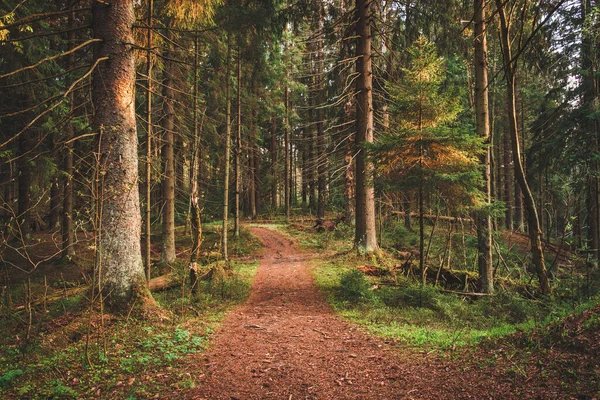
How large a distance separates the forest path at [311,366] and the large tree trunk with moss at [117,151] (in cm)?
197

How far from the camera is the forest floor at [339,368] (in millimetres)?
3539

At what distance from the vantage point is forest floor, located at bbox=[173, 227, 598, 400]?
354cm

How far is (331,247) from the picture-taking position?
15422mm

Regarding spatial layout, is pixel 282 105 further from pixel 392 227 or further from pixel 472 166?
pixel 472 166

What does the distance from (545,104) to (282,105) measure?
614 inches

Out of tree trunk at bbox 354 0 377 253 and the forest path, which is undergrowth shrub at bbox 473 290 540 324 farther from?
tree trunk at bbox 354 0 377 253

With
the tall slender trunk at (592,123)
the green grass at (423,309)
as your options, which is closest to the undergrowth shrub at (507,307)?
the green grass at (423,309)

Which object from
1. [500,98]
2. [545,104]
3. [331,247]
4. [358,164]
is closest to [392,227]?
[331,247]

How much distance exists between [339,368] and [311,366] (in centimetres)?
39

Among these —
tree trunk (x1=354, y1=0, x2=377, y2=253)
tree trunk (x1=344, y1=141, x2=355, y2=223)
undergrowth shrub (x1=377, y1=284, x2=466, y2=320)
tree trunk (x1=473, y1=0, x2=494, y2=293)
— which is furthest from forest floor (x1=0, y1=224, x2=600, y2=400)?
tree trunk (x1=344, y1=141, x2=355, y2=223)

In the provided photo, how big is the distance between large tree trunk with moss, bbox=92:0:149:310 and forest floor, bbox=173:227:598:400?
198cm

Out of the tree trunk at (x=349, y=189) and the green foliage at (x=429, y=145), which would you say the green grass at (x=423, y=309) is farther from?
the tree trunk at (x=349, y=189)

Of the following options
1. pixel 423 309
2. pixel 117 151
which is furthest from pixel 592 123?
pixel 117 151

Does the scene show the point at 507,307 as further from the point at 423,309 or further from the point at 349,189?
the point at 349,189
